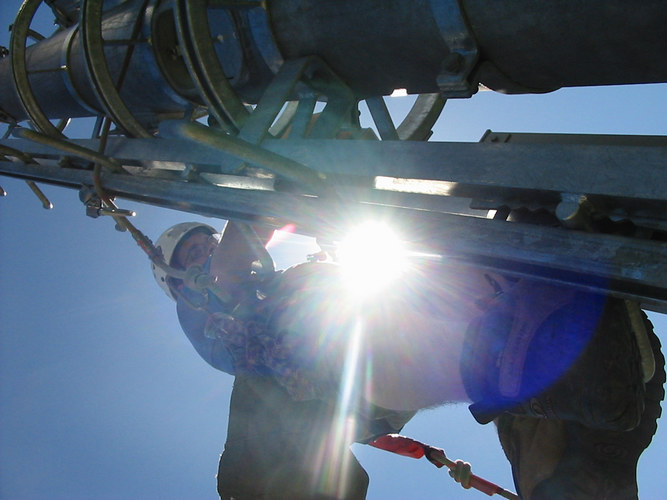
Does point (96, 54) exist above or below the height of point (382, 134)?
below

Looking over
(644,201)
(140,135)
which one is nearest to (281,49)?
(140,135)

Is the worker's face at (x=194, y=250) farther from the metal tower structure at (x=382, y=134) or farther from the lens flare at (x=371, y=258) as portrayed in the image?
the lens flare at (x=371, y=258)

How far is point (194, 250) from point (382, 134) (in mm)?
3838

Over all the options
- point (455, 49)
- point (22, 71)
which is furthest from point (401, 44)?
point (22, 71)

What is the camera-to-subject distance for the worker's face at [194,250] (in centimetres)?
735

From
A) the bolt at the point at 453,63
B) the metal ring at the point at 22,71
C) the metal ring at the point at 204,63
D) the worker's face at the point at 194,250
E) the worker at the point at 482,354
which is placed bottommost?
the worker at the point at 482,354

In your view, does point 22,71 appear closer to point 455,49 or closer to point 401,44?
point 401,44

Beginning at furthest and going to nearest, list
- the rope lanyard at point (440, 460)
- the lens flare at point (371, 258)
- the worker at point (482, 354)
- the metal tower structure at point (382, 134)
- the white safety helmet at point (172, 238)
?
the white safety helmet at point (172, 238) → the rope lanyard at point (440, 460) → the lens flare at point (371, 258) → the worker at point (482, 354) → the metal tower structure at point (382, 134)

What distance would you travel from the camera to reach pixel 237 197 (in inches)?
128

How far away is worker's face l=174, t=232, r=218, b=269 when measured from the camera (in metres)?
7.35

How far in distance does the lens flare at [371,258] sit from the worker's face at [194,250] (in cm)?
334

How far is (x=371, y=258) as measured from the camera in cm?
352

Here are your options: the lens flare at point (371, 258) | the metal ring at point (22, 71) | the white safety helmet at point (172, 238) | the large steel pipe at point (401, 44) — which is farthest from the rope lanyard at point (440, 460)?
the metal ring at point (22, 71)

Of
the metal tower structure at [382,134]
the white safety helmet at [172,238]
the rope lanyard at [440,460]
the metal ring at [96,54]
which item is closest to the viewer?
the metal tower structure at [382,134]
